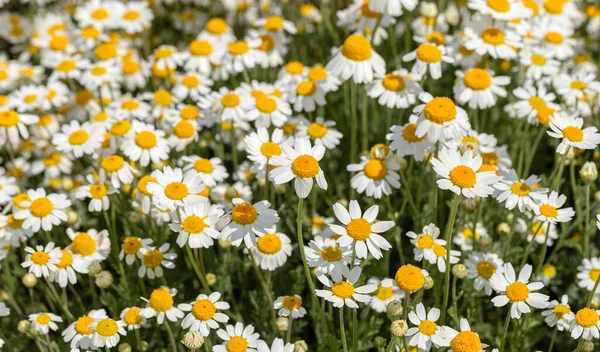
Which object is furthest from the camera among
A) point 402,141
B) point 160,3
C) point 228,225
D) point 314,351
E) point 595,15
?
point 160,3

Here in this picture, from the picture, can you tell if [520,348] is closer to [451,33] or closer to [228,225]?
[228,225]

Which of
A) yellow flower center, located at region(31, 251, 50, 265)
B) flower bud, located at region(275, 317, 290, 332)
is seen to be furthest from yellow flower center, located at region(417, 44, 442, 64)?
yellow flower center, located at region(31, 251, 50, 265)

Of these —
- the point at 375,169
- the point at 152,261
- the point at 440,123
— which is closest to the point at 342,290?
the point at 375,169

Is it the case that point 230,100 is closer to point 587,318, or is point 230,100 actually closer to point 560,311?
point 560,311

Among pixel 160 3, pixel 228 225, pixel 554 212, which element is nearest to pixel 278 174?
pixel 228 225

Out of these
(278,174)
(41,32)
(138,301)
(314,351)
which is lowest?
(314,351)

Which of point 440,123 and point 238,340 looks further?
point 440,123
